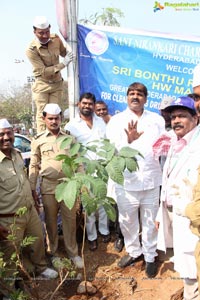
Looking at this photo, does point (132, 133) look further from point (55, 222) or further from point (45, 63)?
point (45, 63)

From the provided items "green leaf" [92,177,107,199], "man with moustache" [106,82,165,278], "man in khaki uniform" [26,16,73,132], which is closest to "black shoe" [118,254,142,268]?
"man with moustache" [106,82,165,278]

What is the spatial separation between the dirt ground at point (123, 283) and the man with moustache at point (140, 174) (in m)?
0.12

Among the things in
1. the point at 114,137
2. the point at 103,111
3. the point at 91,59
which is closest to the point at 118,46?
the point at 91,59

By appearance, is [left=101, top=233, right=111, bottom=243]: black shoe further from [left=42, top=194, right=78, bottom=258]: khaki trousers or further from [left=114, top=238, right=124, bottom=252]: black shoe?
[left=42, top=194, right=78, bottom=258]: khaki trousers

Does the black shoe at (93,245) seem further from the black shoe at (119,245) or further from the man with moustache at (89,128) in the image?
the black shoe at (119,245)

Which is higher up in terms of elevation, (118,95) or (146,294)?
(118,95)

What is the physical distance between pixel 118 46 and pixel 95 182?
2571mm

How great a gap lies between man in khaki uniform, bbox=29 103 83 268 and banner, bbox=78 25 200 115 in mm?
1144

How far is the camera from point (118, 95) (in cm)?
440

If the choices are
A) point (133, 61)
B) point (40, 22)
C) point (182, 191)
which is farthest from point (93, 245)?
point (40, 22)

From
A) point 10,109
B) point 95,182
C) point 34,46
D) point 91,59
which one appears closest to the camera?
point 95,182

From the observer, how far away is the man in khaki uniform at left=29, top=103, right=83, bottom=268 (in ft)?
10.7

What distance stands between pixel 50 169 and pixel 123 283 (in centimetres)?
138

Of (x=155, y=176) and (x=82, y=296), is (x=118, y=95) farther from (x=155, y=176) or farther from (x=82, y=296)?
(x=82, y=296)
